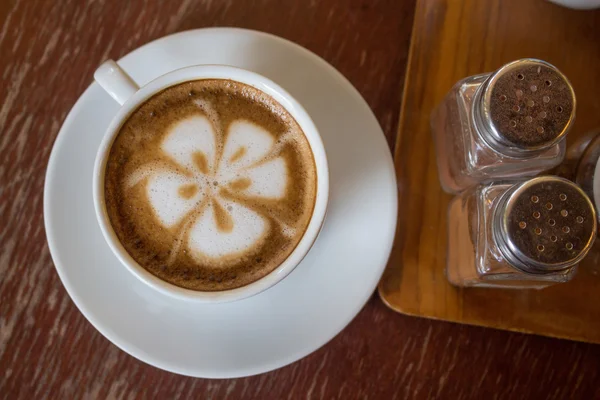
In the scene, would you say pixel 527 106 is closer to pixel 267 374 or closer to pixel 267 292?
pixel 267 292

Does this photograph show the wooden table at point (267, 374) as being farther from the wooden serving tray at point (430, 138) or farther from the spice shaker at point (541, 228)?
the spice shaker at point (541, 228)

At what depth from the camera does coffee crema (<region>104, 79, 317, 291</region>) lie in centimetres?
71

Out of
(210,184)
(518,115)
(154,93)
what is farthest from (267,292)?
(518,115)

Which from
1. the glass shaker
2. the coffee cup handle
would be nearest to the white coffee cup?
the coffee cup handle

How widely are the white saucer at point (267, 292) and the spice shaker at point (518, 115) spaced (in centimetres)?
13

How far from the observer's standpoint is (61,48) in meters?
0.88

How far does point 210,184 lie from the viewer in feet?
2.35

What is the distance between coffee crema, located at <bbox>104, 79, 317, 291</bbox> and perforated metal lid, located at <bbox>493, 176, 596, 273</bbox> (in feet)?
0.89

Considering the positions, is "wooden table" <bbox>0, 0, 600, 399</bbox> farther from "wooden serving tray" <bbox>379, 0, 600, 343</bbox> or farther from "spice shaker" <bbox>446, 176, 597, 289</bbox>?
"spice shaker" <bbox>446, 176, 597, 289</bbox>

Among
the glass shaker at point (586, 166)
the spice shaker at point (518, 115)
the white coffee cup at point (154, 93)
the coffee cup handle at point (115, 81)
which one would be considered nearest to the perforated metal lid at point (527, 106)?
the spice shaker at point (518, 115)

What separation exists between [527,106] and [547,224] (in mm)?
159

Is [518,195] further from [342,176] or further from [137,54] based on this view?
[137,54]

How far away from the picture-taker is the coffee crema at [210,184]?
27.8 inches

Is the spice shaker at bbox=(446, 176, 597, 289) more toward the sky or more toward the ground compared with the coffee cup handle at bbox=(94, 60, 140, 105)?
more toward the ground
